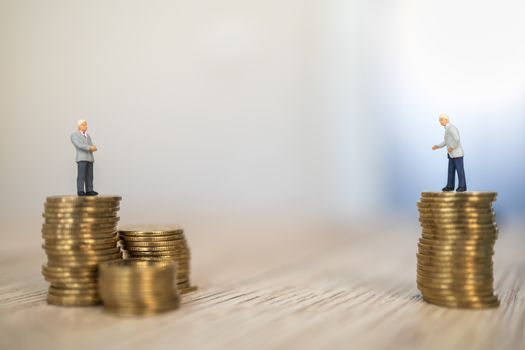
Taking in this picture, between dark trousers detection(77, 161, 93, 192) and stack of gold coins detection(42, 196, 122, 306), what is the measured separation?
8.3 inches

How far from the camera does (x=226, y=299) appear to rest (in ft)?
15.3

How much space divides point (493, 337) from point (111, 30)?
23.4 ft

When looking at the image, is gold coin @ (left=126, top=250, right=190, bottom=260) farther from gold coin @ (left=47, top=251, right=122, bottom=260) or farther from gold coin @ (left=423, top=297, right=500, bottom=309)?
gold coin @ (left=423, top=297, right=500, bottom=309)

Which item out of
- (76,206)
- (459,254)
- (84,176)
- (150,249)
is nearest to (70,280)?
(76,206)

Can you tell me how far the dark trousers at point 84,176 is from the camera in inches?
180

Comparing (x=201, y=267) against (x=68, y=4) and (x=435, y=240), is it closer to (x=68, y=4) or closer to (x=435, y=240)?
(x=435, y=240)

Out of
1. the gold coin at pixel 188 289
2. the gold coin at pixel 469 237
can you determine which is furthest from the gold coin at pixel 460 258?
the gold coin at pixel 188 289

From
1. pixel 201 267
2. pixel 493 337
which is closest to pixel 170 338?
pixel 493 337

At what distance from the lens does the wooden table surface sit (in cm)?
351

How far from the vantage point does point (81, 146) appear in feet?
15.0

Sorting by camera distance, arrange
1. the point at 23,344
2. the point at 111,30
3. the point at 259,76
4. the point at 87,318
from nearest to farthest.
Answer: the point at 23,344 → the point at 87,318 → the point at 111,30 → the point at 259,76

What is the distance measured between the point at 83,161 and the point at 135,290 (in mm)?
1158

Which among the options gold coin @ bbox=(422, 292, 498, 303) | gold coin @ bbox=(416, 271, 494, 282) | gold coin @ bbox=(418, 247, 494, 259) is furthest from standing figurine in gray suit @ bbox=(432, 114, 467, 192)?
gold coin @ bbox=(422, 292, 498, 303)

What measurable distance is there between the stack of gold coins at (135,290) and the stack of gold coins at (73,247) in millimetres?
247
